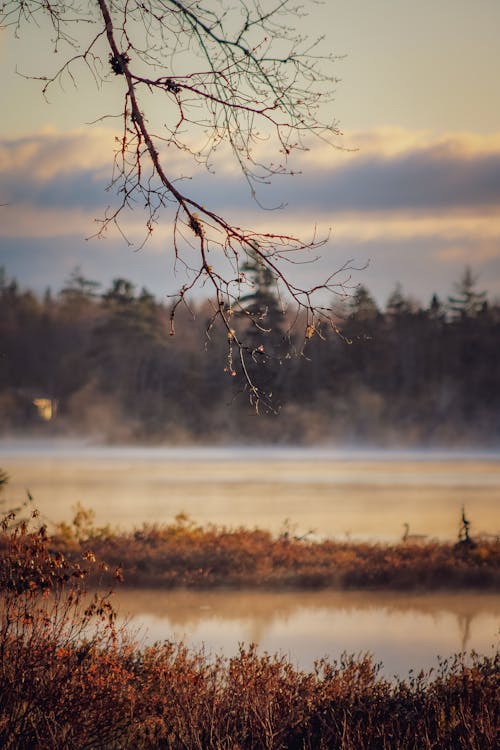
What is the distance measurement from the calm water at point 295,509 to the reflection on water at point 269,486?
0.08 metres

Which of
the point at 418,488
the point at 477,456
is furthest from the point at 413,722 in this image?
the point at 477,456

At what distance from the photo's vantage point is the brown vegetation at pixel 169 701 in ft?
23.5

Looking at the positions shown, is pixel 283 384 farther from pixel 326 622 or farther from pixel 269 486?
pixel 326 622

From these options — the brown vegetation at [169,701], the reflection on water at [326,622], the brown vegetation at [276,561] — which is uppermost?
the brown vegetation at [169,701]

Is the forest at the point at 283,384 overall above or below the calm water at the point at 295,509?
above

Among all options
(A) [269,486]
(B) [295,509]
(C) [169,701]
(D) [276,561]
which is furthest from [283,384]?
(C) [169,701]

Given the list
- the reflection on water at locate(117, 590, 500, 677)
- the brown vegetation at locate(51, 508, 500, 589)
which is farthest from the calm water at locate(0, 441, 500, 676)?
the brown vegetation at locate(51, 508, 500, 589)

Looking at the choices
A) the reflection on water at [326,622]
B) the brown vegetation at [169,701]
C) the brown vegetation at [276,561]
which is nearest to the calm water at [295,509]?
the reflection on water at [326,622]

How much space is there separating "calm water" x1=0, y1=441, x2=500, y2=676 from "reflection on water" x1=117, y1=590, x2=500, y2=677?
0.03m

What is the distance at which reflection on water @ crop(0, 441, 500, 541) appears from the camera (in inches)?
1359

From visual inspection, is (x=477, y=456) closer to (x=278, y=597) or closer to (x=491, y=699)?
(x=278, y=597)

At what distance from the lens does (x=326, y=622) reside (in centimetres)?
1775

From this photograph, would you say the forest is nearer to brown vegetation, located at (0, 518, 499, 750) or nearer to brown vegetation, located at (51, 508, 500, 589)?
brown vegetation, located at (51, 508, 500, 589)

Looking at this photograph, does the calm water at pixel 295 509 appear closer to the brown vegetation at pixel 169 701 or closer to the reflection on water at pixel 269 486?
the reflection on water at pixel 269 486
